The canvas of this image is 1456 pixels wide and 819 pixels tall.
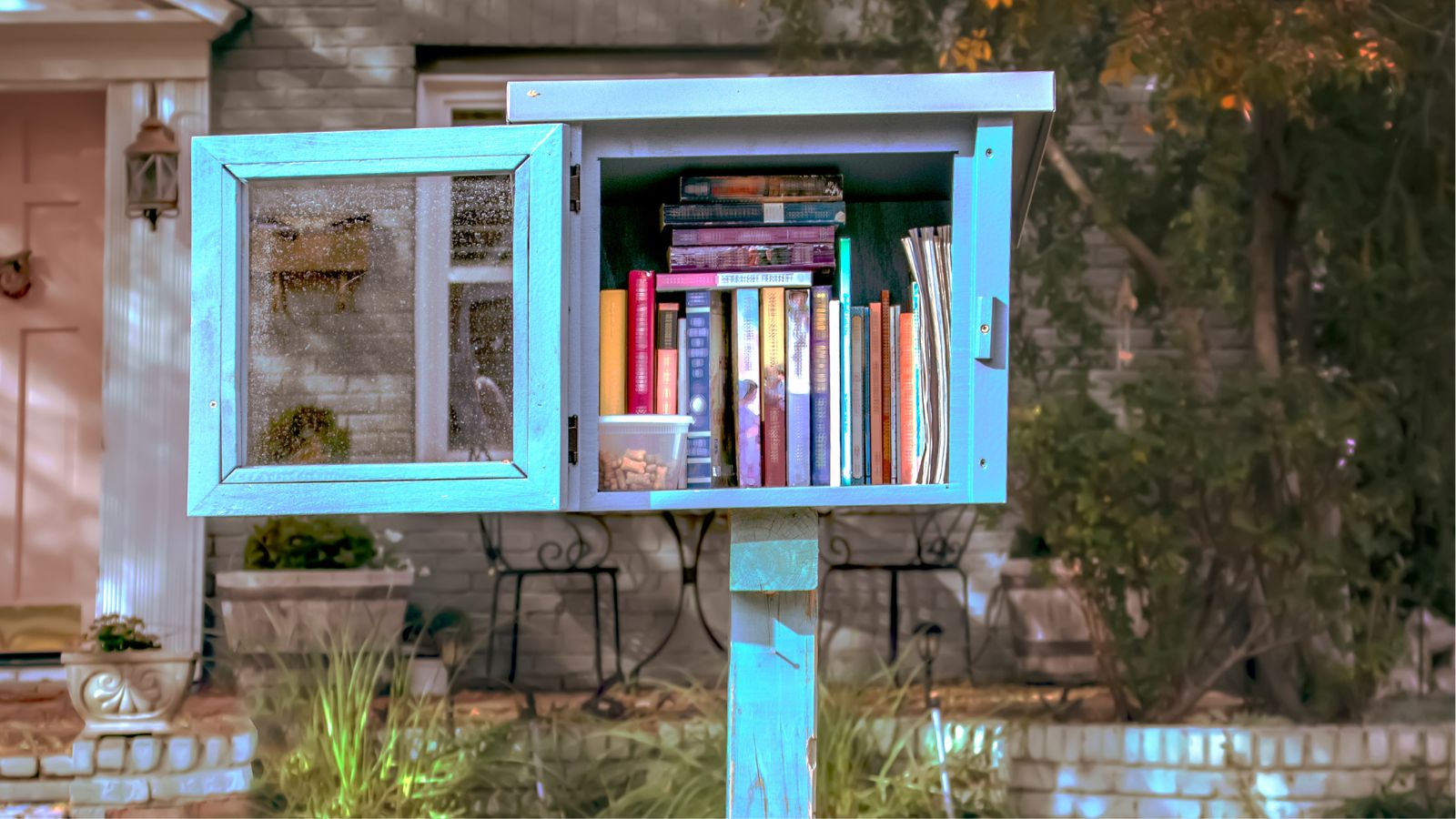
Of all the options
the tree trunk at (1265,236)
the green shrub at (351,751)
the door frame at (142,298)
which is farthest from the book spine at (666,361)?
the door frame at (142,298)

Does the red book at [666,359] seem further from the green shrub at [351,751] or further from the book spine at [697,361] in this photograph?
the green shrub at [351,751]

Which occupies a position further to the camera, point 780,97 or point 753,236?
point 753,236

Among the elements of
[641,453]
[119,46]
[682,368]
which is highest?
[119,46]

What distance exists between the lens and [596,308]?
1.55 meters

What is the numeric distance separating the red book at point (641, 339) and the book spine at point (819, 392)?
7.5 inches

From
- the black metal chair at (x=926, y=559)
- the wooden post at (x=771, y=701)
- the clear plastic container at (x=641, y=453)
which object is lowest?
the black metal chair at (x=926, y=559)

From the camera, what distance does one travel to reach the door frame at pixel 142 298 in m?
4.44

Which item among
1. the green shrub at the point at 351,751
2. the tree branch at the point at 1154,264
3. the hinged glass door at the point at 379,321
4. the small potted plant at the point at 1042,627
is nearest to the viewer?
the hinged glass door at the point at 379,321

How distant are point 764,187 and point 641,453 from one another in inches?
14.3

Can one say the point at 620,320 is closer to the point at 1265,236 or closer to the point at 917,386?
the point at 917,386

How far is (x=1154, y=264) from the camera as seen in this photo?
13.7ft

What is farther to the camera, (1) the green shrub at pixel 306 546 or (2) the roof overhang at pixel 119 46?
(2) the roof overhang at pixel 119 46

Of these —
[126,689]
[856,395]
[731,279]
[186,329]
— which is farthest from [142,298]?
[856,395]

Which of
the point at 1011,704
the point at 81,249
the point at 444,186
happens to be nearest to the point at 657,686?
the point at 1011,704
